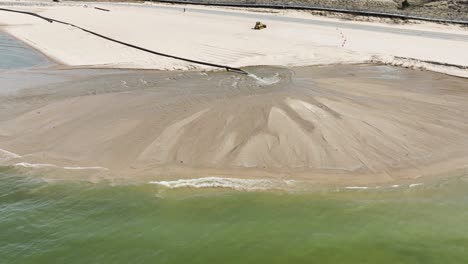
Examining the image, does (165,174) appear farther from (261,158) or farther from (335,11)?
(335,11)

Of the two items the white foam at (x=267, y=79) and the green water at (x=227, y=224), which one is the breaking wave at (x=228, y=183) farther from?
the white foam at (x=267, y=79)

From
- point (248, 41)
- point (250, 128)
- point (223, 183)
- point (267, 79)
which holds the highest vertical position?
point (248, 41)

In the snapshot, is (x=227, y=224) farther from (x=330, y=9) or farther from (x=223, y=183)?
(x=330, y=9)

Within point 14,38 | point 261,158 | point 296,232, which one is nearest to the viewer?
point 296,232

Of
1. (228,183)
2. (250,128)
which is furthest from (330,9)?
(228,183)

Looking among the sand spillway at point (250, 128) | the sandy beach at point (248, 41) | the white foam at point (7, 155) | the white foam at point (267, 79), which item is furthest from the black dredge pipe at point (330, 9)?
the white foam at point (7, 155)

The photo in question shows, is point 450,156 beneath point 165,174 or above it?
above

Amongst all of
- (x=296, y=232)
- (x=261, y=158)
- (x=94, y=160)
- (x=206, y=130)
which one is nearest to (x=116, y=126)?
(x=94, y=160)
